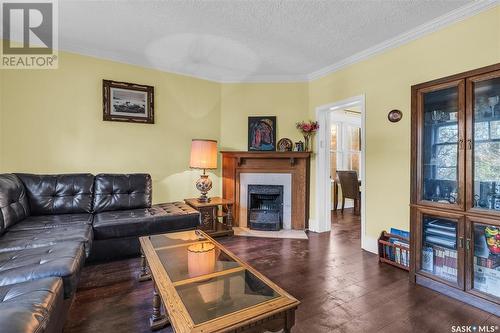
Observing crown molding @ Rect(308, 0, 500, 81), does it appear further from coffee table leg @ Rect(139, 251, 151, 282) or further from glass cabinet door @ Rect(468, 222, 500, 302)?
coffee table leg @ Rect(139, 251, 151, 282)

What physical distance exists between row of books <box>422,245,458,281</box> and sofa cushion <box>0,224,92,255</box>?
293cm

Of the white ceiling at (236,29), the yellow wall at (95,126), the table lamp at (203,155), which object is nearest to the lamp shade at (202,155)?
the table lamp at (203,155)

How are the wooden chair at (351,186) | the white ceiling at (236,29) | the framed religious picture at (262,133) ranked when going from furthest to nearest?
the wooden chair at (351,186) → the framed religious picture at (262,133) → the white ceiling at (236,29)

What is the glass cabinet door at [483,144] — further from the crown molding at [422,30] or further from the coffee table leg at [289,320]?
the coffee table leg at [289,320]

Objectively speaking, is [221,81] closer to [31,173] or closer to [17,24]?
[17,24]

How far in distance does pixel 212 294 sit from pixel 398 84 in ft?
9.48

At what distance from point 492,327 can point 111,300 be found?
2.70 meters

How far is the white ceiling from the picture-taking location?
7.56 ft

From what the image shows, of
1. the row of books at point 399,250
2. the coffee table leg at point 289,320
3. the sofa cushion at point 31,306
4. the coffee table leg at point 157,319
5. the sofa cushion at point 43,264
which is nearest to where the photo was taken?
the sofa cushion at point 31,306

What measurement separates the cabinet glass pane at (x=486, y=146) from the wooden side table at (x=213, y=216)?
2741 millimetres

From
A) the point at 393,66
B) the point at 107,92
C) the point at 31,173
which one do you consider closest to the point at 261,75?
the point at 393,66

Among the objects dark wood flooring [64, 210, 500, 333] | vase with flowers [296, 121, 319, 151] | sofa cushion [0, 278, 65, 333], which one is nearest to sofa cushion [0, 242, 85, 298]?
sofa cushion [0, 278, 65, 333]

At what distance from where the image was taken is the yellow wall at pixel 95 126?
2.95 m

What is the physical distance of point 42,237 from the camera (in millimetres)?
1987
